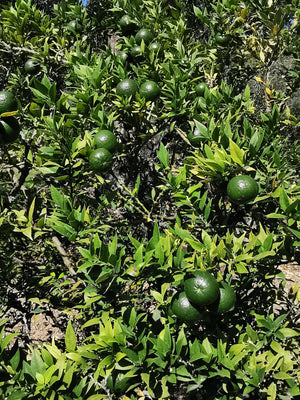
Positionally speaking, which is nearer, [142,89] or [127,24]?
[142,89]

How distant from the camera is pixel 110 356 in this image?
4.56 feet

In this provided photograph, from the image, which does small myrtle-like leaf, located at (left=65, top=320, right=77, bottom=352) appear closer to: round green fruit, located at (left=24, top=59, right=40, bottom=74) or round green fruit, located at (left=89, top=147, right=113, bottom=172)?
round green fruit, located at (left=89, top=147, right=113, bottom=172)

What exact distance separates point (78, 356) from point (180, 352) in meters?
0.44

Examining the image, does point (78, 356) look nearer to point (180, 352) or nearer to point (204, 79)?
point (180, 352)

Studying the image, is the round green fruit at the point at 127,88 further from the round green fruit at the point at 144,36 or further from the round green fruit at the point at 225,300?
the round green fruit at the point at 225,300

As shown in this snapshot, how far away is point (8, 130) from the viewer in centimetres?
162

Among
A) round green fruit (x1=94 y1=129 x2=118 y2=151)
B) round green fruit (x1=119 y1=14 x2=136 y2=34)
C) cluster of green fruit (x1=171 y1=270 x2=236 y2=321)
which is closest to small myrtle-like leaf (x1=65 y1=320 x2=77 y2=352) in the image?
cluster of green fruit (x1=171 y1=270 x2=236 y2=321)

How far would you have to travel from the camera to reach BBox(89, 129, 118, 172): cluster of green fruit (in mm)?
1733

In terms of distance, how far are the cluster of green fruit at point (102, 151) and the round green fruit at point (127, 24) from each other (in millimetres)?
1644

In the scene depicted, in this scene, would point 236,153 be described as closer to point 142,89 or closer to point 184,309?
point 184,309

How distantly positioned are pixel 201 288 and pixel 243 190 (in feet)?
1.61

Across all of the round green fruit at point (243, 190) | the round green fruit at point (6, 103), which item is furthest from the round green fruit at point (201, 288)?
the round green fruit at point (6, 103)

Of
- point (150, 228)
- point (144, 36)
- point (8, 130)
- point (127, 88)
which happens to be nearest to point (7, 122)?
point (8, 130)

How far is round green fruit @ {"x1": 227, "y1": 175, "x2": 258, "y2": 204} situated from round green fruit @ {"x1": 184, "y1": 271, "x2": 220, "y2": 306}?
1.29ft
